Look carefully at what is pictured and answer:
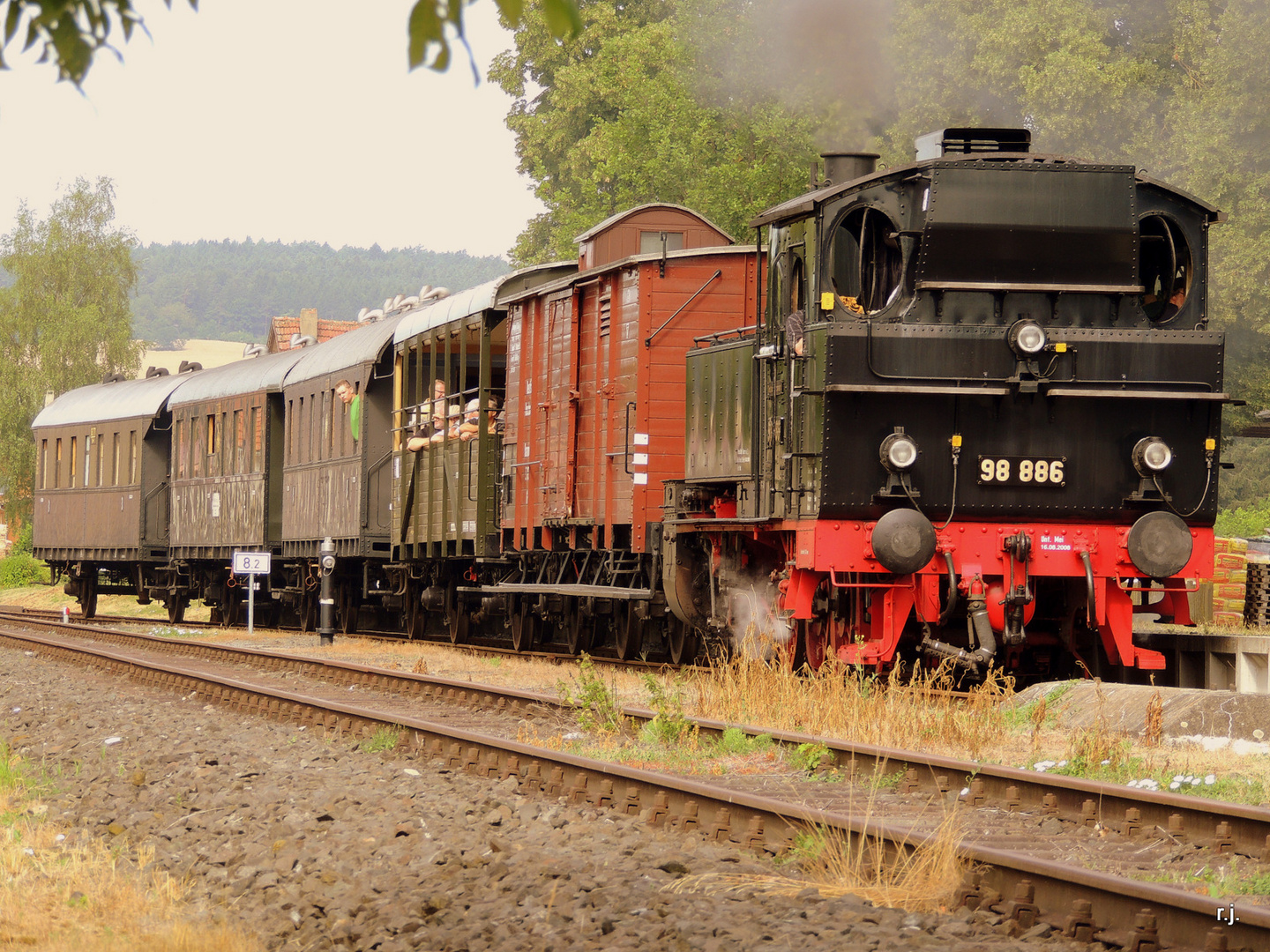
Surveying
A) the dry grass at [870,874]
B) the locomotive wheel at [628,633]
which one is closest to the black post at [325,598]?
the locomotive wheel at [628,633]

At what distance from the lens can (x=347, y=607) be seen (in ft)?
83.1

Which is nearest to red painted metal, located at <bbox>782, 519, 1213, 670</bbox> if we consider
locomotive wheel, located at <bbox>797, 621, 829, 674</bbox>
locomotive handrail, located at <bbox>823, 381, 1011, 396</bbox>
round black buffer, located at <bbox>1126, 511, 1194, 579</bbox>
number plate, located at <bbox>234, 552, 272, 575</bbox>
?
round black buffer, located at <bbox>1126, 511, 1194, 579</bbox>

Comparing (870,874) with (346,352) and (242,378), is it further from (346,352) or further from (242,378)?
(242,378)

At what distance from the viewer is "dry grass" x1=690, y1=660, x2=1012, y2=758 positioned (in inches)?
378

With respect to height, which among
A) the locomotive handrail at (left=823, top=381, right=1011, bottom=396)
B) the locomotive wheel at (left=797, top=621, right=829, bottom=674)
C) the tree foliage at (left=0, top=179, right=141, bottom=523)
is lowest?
the locomotive wheel at (left=797, top=621, right=829, bottom=674)

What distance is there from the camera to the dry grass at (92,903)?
5.55m

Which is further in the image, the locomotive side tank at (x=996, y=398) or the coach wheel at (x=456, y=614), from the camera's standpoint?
the coach wheel at (x=456, y=614)

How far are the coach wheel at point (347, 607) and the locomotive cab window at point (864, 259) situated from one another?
50.7 feet

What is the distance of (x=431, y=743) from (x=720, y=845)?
11.9 feet

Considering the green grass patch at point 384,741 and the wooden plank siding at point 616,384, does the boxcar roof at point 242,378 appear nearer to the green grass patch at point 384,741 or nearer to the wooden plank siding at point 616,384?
the wooden plank siding at point 616,384

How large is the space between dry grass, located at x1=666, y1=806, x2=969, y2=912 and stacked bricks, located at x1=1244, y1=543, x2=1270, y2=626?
1445cm

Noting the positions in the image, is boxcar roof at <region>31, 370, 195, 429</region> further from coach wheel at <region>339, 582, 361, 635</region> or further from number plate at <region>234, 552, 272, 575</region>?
number plate at <region>234, 552, 272, 575</region>

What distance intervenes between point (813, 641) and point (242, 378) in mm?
18312

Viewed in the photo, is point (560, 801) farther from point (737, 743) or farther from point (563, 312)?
point (563, 312)
